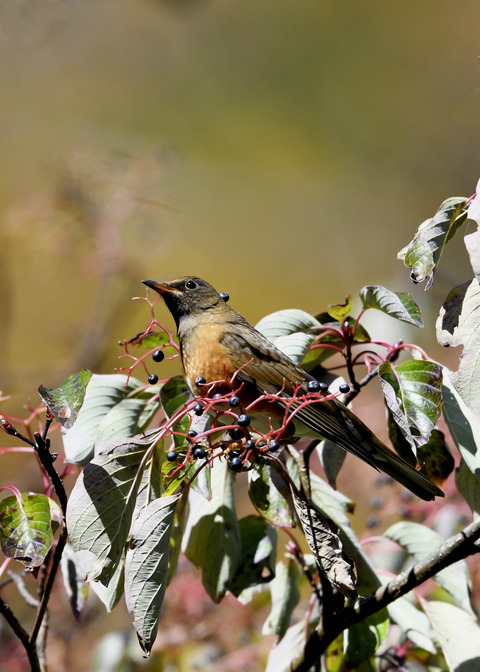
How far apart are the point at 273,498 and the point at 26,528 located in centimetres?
64

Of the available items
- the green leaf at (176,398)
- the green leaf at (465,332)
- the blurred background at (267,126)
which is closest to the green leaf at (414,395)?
the green leaf at (465,332)

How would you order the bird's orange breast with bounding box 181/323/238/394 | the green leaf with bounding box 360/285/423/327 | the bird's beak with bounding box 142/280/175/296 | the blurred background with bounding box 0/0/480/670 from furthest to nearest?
1. the blurred background with bounding box 0/0/480/670
2. the bird's beak with bounding box 142/280/175/296
3. the bird's orange breast with bounding box 181/323/238/394
4. the green leaf with bounding box 360/285/423/327

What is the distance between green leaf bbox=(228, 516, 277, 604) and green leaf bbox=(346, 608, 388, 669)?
10.8 inches

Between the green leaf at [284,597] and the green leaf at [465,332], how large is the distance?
2.79 ft

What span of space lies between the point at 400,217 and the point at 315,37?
6.87m

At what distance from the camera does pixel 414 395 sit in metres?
1.46

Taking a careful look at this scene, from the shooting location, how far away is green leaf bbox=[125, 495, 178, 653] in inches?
50.3

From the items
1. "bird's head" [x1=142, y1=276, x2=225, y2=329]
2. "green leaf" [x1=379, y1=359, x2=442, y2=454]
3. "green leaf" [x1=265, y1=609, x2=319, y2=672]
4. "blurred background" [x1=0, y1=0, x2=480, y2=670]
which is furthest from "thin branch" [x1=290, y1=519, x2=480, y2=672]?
"blurred background" [x1=0, y1=0, x2=480, y2=670]

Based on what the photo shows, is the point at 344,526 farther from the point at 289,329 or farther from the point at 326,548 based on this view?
the point at 289,329

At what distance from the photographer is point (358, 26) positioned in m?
17.2

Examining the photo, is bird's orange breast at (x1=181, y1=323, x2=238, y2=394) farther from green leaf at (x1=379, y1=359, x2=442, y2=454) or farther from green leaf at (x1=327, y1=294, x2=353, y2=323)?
green leaf at (x1=379, y1=359, x2=442, y2=454)

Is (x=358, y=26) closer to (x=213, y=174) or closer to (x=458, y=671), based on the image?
(x=213, y=174)

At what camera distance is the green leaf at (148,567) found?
4.19ft

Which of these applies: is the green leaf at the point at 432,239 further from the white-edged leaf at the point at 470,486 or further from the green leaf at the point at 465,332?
the white-edged leaf at the point at 470,486
